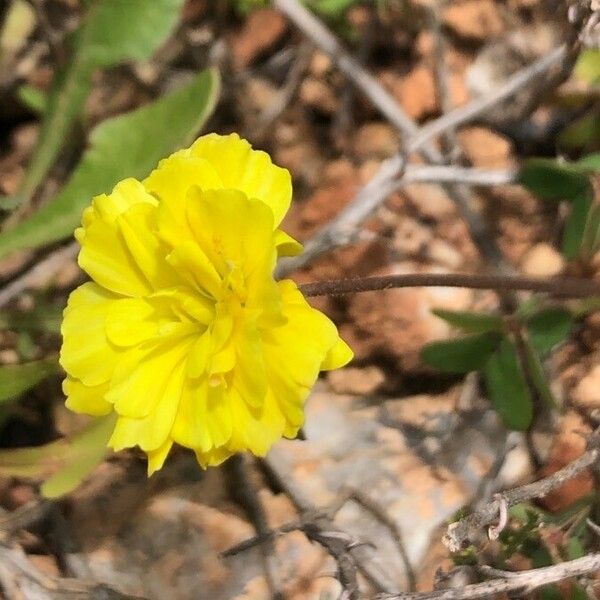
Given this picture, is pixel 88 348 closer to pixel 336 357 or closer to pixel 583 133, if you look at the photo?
pixel 336 357

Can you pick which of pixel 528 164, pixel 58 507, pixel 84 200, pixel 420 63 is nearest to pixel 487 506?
pixel 528 164

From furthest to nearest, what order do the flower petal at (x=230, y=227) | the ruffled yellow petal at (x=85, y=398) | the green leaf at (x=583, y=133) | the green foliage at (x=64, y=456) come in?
the green leaf at (x=583, y=133) → the green foliage at (x=64, y=456) → the ruffled yellow petal at (x=85, y=398) → the flower petal at (x=230, y=227)

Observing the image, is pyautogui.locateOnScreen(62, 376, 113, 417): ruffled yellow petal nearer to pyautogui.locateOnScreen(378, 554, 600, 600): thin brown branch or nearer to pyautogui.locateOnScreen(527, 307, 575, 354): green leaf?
pyautogui.locateOnScreen(378, 554, 600, 600): thin brown branch

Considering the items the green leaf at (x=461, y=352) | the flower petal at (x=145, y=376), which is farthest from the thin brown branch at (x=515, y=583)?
the green leaf at (x=461, y=352)

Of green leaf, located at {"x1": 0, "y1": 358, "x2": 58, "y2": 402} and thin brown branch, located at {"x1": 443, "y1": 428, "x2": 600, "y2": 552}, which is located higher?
green leaf, located at {"x1": 0, "y1": 358, "x2": 58, "y2": 402}

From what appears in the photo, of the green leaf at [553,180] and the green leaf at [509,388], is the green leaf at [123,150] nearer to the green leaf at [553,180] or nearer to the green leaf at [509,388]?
the green leaf at [553,180]

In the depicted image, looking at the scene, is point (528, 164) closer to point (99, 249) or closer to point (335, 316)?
point (335, 316)

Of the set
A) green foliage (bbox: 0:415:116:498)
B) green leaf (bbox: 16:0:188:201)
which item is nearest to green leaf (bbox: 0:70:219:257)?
green leaf (bbox: 16:0:188:201)
